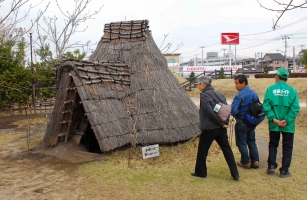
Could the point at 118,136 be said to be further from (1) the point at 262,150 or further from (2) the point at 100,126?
(1) the point at 262,150

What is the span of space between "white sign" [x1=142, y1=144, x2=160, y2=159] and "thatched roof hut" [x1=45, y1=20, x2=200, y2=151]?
525mm

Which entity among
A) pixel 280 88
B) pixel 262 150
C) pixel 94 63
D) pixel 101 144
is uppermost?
pixel 94 63

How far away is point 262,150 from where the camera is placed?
732cm

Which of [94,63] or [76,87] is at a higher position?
[94,63]

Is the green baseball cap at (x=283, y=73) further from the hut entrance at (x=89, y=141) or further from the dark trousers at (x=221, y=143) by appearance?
the hut entrance at (x=89, y=141)

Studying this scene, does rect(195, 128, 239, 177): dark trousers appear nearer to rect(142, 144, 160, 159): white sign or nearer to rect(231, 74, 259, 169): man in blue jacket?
rect(231, 74, 259, 169): man in blue jacket

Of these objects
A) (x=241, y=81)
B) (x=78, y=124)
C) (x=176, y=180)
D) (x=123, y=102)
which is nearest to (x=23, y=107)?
(x=78, y=124)

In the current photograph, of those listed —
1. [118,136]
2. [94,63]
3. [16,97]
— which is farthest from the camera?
[16,97]

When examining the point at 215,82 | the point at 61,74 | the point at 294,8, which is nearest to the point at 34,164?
the point at 61,74

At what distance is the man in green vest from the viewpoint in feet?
16.7

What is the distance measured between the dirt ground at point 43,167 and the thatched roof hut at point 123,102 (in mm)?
440

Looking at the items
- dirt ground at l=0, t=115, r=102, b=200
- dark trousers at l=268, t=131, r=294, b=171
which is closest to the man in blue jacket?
dark trousers at l=268, t=131, r=294, b=171

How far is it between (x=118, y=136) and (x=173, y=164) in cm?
131

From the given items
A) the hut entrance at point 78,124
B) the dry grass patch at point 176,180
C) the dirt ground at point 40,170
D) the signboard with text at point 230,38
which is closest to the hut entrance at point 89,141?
the hut entrance at point 78,124
